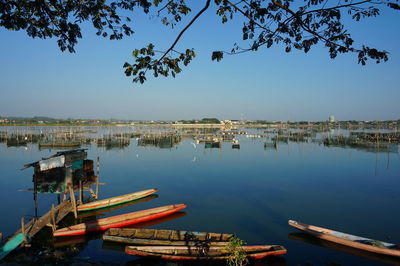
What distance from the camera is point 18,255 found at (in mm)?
8859

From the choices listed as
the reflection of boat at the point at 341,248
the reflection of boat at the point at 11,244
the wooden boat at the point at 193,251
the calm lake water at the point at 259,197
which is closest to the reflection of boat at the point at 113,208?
the calm lake water at the point at 259,197

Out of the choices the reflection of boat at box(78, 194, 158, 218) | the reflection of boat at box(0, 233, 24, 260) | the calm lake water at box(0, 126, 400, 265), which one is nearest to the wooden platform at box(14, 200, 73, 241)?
the reflection of boat at box(0, 233, 24, 260)

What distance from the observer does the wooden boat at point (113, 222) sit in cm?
1056

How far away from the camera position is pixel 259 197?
58.1 ft

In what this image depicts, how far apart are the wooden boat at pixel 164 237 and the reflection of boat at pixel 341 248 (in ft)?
12.4

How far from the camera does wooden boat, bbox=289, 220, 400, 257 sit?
8.71 m

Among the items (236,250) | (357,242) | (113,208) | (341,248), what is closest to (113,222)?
(113,208)

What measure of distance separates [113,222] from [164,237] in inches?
121

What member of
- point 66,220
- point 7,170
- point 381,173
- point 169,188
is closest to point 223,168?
Result: point 169,188

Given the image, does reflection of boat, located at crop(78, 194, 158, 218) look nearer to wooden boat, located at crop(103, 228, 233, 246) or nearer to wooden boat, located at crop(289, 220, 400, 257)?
wooden boat, located at crop(103, 228, 233, 246)

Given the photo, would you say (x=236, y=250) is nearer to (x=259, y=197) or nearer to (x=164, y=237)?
(x=164, y=237)

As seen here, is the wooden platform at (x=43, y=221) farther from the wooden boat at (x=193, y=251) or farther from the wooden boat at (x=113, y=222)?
the wooden boat at (x=193, y=251)

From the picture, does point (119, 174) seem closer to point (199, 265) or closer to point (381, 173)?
point (199, 265)

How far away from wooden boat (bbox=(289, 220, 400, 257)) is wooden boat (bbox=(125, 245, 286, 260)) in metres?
2.62
